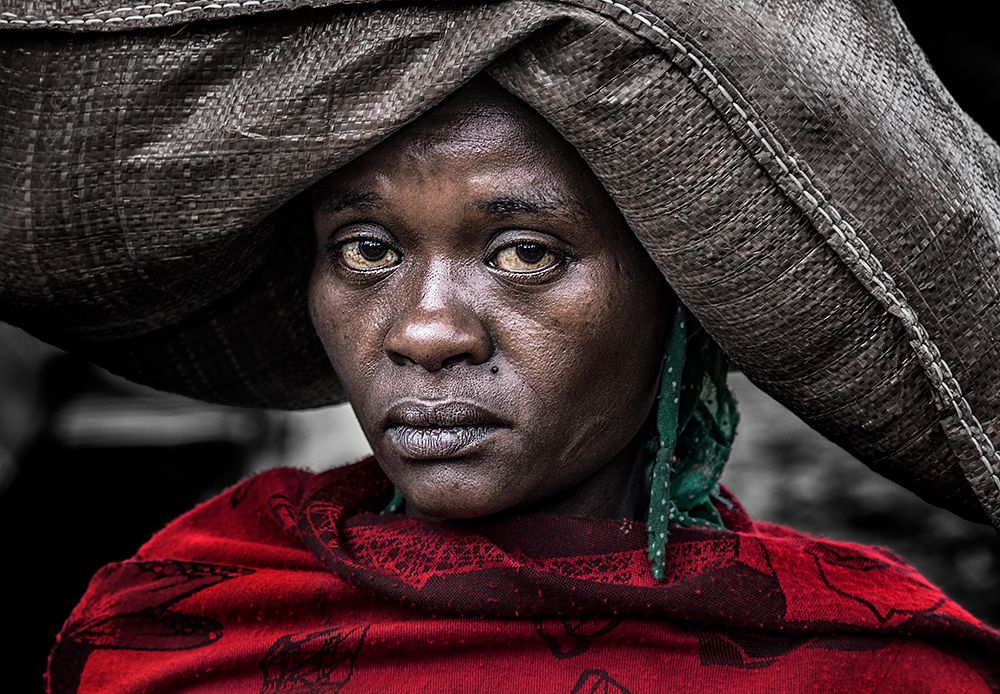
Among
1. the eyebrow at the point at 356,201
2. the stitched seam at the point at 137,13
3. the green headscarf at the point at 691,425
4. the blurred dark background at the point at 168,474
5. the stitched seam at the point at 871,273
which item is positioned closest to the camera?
the stitched seam at the point at 871,273

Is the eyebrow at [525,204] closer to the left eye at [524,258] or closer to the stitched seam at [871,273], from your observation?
the left eye at [524,258]

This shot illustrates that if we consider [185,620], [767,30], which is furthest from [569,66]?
[185,620]

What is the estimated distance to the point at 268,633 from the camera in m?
1.88

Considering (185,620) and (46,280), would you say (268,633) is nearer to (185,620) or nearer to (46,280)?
(185,620)

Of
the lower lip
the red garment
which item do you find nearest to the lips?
the lower lip

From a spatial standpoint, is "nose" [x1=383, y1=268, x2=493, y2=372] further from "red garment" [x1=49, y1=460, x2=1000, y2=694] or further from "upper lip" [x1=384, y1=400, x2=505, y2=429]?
"red garment" [x1=49, y1=460, x2=1000, y2=694]

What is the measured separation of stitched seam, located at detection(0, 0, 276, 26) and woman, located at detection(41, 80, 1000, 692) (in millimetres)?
254

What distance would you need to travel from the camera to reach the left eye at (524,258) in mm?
1716

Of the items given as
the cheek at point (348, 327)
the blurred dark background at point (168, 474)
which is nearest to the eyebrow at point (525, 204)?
the cheek at point (348, 327)

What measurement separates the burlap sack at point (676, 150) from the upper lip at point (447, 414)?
29cm

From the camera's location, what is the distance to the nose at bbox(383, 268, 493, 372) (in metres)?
1.69

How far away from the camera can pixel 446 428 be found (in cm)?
174

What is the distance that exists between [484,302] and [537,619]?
1.37ft

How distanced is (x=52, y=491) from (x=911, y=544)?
2416 millimetres
